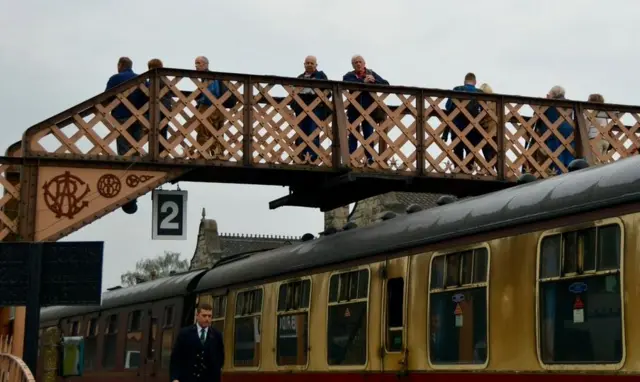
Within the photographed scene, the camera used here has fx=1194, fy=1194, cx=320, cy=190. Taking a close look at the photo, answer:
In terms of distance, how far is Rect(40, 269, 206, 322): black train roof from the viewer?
18.7 m

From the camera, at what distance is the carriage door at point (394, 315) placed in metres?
11.3

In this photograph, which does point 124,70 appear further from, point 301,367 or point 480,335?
point 480,335

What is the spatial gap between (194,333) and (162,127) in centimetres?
467

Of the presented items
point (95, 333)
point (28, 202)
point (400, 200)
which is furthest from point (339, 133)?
point (400, 200)

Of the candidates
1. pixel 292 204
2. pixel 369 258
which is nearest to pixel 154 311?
pixel 292 204

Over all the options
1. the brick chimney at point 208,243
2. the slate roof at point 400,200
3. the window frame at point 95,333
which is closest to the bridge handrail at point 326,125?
the window frame at point 95,333

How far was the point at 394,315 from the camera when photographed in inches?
456

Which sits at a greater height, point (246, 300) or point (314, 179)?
point (314, 179)

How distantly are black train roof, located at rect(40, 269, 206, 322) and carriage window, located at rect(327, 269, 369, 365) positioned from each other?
5.93 m

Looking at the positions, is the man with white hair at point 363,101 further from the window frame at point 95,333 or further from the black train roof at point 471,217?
the window frame at point 95,333

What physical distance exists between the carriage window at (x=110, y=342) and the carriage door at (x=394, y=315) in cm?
1076

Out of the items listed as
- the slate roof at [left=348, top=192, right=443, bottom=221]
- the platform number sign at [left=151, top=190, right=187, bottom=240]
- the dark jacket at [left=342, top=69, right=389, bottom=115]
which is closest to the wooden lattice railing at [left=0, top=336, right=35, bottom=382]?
the platform number sign at [left=151, top=190, right=187, bottom=240]

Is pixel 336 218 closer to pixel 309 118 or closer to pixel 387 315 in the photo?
pixel 309 118

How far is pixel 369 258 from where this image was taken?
12227 millimetres
